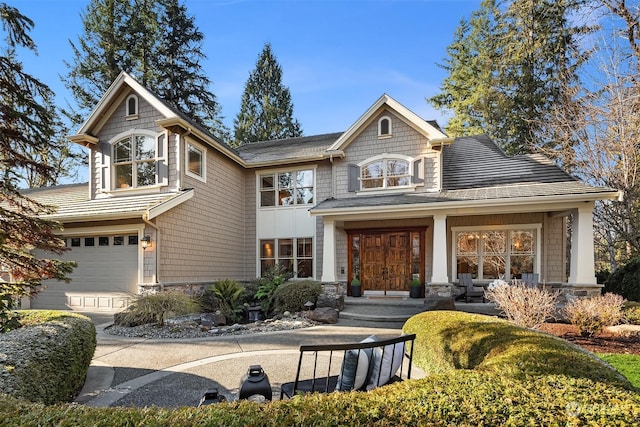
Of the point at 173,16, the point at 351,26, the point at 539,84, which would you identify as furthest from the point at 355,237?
the point at 173,16

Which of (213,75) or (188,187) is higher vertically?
(213,75)

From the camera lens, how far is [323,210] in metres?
11.3

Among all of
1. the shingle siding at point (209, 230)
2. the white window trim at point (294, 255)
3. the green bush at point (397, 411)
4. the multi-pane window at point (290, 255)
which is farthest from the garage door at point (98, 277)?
the green bush at point (397, 411)

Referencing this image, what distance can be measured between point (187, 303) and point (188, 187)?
3.96 m

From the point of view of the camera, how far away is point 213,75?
82.4 ft

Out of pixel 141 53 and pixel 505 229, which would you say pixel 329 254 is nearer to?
pixel 505 229

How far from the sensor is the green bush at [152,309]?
8453 mm

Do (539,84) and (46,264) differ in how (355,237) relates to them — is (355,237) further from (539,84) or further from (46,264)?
(539,84)

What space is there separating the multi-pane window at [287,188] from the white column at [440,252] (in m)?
5.11

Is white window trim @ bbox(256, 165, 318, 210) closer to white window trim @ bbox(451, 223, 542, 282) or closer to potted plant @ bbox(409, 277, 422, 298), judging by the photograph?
potted plant @ bbox(409, 277, 422, 298)

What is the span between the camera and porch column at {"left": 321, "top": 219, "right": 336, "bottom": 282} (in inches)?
444

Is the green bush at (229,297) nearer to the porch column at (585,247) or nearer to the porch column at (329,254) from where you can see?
the porch column at (329,254)

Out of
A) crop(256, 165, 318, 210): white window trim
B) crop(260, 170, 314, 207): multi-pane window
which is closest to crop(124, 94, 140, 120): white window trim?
crop(256, 165, 318, 210): white window trim

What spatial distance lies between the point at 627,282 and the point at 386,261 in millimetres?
7935
